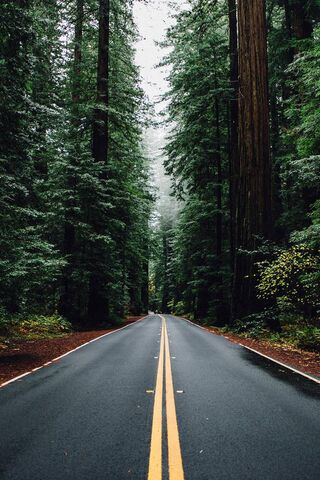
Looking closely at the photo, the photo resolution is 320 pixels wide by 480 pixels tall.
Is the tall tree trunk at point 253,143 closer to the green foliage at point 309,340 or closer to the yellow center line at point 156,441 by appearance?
the green foliage at point 309,340

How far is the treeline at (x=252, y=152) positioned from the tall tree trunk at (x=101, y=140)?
3503 millimetres

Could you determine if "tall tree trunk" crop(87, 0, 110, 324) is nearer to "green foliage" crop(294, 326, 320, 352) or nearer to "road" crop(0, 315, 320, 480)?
"green foliage" crop(294, 326, 320, 352)

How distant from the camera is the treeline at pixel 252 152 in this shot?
36.0ft

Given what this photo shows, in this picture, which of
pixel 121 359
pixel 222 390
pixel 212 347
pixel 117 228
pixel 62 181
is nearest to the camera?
pixel 222 390

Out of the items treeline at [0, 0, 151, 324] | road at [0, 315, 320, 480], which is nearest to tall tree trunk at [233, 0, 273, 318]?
treeline at [0, 0, 151, 324]

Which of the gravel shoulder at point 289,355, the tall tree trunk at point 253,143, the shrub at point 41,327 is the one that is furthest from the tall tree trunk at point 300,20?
the shrub at point 41,327

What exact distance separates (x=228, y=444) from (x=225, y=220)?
64.6 ft

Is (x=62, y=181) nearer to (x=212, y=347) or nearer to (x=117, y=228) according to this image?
(x=117, y=228)

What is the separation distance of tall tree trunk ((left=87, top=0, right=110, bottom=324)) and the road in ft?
31.9

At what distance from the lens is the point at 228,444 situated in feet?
12.2

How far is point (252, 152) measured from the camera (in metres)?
13.8

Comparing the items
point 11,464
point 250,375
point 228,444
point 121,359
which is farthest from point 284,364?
point 11,464

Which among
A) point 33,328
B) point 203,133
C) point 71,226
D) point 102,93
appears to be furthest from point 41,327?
point 203,133

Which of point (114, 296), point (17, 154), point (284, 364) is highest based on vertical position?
point (17, 154)
